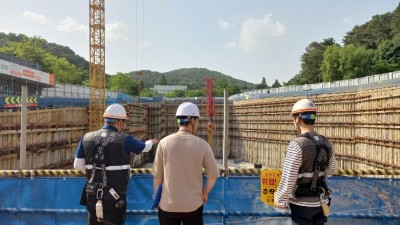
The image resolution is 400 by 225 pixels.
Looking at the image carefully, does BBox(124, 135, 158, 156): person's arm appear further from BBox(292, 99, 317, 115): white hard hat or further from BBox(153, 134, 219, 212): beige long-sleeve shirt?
BBox(292, 99, 317, 115): white hard hat

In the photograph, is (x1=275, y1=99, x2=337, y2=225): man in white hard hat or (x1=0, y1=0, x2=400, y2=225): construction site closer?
(x1=275, y1=99, x2=337, y2=225): man in white hard hat

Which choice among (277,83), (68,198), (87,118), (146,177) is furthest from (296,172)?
(277,83)

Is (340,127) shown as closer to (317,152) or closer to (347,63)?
(317,152)

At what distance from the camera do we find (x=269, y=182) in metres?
5.01

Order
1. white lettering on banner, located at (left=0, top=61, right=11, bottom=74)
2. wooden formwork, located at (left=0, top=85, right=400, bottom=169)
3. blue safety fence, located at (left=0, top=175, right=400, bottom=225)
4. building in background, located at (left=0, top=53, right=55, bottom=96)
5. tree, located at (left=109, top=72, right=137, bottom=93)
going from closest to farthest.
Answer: blue safety fence, located at (left=0, top=175, right=400, bottom=225)
wooden formwork, located at (left=0, top=85, right=400, bottom=169)
white lettering on banner, located at (left=0, top=61, right=11, bottom=74)
building in background, located at (left=0, top=53, right=55, bottom=96)
tree, located at (left=109, top=72, right=137, bottom=93)

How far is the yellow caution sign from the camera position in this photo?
4.99 m

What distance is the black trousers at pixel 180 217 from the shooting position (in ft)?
11.7

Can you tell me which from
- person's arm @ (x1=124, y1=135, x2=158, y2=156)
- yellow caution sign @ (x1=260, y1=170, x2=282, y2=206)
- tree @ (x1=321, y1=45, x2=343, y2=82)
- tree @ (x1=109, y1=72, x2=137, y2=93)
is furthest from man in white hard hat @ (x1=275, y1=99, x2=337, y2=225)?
tree @ (x1=109, y1=72, x2=137, y2=93)

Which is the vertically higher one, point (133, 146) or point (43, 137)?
point (133, 146)

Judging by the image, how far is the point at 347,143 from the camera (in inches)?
1121

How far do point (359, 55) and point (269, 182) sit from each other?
62331 millimetres

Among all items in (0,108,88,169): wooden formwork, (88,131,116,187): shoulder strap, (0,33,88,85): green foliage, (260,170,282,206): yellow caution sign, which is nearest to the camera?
(88,131,116,187): shoulder strap

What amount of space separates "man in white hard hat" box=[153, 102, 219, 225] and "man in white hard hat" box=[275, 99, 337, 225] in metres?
0.72

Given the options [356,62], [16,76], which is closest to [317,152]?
[16,76]
